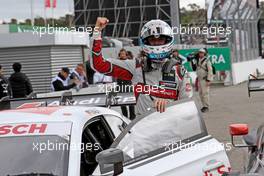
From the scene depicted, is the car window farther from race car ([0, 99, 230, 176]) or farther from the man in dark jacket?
the man in dark jacket

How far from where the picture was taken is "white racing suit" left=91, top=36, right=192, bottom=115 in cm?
516

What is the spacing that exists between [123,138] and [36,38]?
40.5ft

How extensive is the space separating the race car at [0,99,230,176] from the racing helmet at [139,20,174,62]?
2.47ft

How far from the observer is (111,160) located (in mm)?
3352

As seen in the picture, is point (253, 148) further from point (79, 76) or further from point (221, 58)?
point (221, 58)

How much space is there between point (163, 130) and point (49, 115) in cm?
88

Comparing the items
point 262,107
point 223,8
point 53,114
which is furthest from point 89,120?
point 223,8

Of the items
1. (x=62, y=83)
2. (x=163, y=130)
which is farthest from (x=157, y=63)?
(x=62, y=83)

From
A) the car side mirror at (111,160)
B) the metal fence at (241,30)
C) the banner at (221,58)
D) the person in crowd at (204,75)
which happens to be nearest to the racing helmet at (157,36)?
the car side mirror at (111,160)

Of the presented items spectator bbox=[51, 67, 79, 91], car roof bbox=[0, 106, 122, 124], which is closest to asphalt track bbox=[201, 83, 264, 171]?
spectator bbox=[51, 67, 79, 91]

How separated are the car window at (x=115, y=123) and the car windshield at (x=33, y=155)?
108cm

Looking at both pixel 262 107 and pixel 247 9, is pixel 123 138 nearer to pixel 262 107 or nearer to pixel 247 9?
pixel 262 107

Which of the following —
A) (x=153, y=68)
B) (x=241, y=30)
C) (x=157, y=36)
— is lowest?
(x=153, y=68)

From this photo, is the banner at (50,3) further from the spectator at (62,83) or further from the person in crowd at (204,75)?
the spectator at (62,83)
